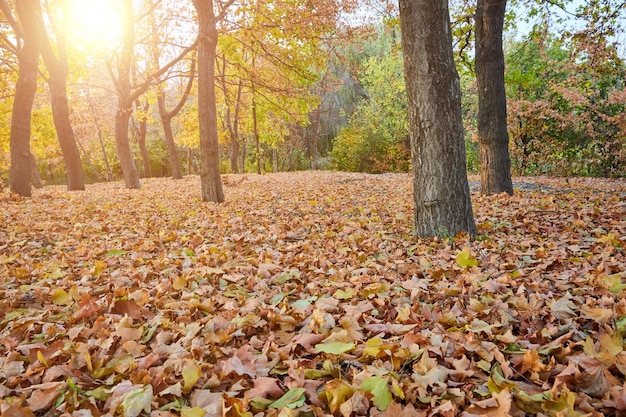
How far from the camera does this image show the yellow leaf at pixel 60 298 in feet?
8.67

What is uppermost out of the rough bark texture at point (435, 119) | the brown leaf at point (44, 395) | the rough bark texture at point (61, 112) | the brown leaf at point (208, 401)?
the rough bark texture at point (61, 112)

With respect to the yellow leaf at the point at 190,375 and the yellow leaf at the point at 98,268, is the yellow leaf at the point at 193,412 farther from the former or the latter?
the yellow leaf at the point at 98,268

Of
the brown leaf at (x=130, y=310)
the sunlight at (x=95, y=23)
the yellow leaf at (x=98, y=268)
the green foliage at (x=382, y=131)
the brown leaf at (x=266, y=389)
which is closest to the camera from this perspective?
the brown leaf at (x=266, y=389)

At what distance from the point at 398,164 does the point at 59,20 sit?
16474mm

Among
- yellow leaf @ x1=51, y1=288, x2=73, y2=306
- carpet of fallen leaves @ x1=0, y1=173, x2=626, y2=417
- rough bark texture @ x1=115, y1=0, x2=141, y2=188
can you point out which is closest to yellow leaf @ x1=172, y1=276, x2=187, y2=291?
carpet of fallen leaves @ x1=0, y1=173, x2=626, y2=417

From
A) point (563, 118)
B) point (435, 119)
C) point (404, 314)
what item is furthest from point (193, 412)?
point (563, 118)

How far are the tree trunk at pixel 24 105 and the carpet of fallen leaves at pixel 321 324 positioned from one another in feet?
18.1

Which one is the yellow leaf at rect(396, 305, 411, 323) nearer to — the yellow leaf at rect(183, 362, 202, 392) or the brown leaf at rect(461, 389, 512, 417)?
the brown leaf at rect(461, 389, 512, 417)

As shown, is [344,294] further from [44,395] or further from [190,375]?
[44,395]

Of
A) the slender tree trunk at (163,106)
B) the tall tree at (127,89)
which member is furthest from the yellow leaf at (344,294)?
the slender tree trunk at (163,106)

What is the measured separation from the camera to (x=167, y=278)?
305cm

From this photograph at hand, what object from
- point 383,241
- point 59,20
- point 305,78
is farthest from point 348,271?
point 59,20

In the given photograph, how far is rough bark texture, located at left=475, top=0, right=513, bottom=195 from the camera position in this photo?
21.1ft

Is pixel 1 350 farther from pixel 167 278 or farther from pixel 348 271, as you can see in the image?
pixel 348 271
